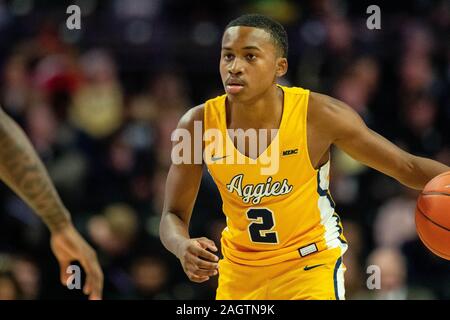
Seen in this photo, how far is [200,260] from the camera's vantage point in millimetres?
3840

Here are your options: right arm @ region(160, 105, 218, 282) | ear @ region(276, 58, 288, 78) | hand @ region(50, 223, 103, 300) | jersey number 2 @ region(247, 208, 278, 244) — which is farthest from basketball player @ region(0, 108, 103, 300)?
ear @ region(276, 58, 288, 78)

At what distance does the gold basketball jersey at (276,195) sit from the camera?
4410mm

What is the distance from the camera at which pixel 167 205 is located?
4562mm

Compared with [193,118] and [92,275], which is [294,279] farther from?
[92,275]

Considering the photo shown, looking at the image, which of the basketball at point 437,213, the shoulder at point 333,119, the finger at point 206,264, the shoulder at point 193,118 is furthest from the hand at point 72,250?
the basketball at point 437,213

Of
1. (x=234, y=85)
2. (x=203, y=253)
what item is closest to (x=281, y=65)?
(x=234, y=85)

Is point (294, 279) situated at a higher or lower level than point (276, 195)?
lower

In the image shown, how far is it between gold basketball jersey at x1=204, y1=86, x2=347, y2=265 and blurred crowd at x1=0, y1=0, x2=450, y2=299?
1.80m

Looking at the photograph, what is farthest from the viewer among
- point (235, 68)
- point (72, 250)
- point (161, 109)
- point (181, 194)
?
point (161, 109)

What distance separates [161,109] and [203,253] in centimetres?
372

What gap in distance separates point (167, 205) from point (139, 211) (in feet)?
7.31

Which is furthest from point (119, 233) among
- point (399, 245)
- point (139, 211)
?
point (399, 245)
